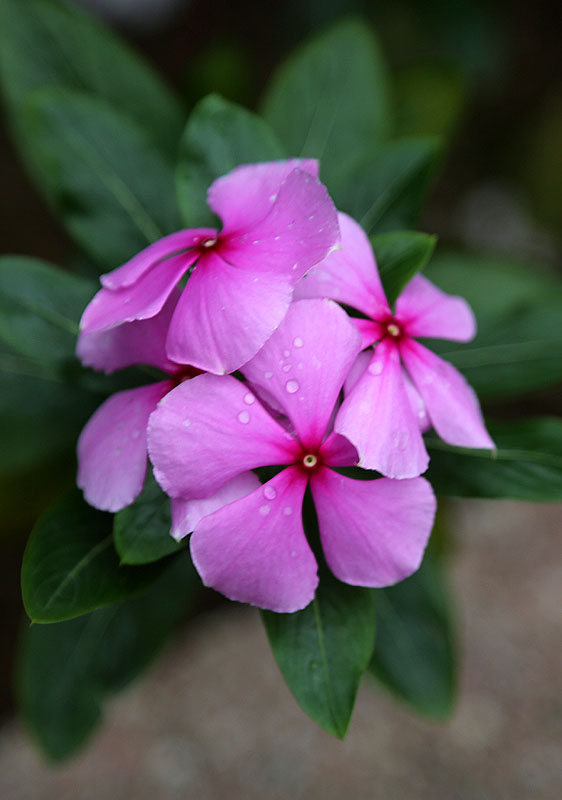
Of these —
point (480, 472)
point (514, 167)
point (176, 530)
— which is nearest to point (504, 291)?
point (480, 472)

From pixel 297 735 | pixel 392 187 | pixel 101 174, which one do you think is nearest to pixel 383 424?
pixel 392 187

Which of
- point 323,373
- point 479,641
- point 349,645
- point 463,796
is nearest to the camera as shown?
point 323,373

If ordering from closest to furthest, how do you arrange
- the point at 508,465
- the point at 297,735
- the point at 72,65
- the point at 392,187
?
the point at 508,465, the point at 392,187, the point at 72,65, the point at 297,735

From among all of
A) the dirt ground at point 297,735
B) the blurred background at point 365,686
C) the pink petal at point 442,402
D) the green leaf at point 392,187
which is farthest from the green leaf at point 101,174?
the dirt ground at point 297,735

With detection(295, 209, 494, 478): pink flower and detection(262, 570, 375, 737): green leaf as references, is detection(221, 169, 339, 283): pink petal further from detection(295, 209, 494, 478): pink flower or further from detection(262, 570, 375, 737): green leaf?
detection(262, 570, 375, 737): green leaf

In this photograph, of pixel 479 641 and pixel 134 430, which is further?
pixel 479 641

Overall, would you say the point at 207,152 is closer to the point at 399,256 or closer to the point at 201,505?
the point at 399,256

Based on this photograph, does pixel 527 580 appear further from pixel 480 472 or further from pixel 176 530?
pixel 176 530
